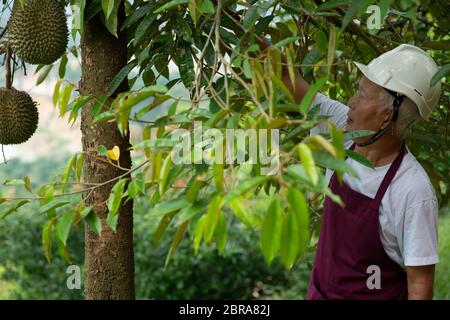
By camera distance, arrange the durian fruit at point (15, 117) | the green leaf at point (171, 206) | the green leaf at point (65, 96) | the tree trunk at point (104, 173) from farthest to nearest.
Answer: the durian fruit at point (15, 117), the tree trunk at point (104, 173), the green leaf at point (65, 96), the green leaf at point (171, 206)

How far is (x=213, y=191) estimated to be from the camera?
3.17 ft

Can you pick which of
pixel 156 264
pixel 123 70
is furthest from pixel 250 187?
pixel 156 264

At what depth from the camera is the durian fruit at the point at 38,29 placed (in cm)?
147

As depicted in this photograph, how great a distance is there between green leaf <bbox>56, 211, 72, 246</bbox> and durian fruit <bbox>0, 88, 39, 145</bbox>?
0.53m

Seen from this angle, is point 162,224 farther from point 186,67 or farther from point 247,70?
point 186,67

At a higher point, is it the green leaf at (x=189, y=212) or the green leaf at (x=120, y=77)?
the green leaf at (x=120, y=77)

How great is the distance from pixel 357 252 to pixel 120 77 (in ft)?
1.87

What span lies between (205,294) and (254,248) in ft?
1.16

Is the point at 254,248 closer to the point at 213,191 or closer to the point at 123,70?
the point at 123,70

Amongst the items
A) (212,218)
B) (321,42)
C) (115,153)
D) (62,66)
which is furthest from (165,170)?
(62,66)

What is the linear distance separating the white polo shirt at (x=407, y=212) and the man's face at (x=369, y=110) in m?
0.09

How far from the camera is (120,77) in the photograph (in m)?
1.41

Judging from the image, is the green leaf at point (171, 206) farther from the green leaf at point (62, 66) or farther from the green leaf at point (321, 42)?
the green leaf at point (62, 66)

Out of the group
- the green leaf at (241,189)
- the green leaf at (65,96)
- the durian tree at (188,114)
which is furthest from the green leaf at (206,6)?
the green leaf at (241,189)
